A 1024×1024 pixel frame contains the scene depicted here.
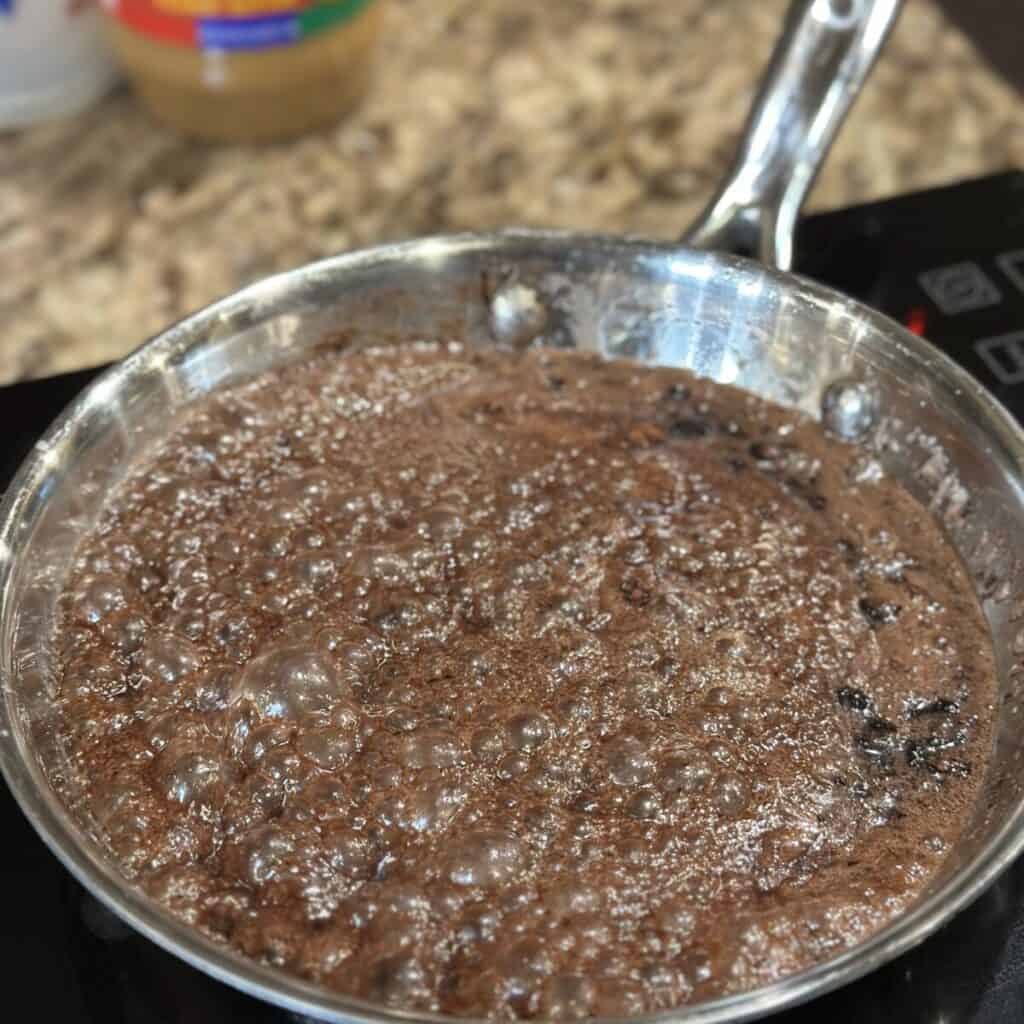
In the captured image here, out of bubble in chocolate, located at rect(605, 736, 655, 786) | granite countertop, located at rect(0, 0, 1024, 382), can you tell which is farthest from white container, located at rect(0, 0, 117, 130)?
bubble in chocolate, located at rect(605, 736, 655, 786)

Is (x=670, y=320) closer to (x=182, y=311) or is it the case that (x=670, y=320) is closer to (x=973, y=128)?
(x=182, y=311)

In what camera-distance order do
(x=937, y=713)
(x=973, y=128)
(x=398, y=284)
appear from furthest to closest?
(x=973, y=128)
(x=398, y=284)
(x=937, y=713)

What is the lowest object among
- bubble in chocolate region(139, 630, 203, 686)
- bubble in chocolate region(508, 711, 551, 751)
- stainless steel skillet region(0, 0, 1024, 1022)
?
bubble in chocolate region(508, 711, 551, 751)

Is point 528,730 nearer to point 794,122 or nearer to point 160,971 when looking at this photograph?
point 160,971

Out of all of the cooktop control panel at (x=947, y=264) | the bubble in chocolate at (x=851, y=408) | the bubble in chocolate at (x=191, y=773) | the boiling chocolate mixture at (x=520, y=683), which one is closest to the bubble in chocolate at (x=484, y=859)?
the boiling chocolate mixture at (x=520, y=683)

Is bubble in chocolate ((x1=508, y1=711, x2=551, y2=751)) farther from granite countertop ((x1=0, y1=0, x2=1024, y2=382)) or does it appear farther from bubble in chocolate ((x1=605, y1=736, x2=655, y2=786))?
granite countertop ((x1=0, y1=0, x2=1024, y2=382))

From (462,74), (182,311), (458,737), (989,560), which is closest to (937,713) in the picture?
(989,560)
